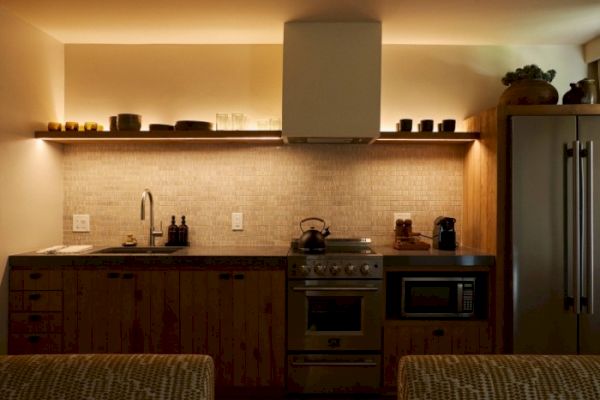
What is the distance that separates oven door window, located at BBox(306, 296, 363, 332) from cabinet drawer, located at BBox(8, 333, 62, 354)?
1.57 m

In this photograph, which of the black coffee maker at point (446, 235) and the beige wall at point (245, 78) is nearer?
the black coffee maker at point (446, 235)

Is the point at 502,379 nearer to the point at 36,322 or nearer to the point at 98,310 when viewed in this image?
the point at 98,310

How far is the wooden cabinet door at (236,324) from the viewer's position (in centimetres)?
296

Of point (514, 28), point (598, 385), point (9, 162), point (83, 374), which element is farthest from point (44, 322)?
point (514, 28)

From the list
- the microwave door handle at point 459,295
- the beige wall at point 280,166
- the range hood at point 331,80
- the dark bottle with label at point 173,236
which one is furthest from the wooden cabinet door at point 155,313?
the microwave door handle at point 459,295

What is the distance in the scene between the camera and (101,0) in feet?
9.21

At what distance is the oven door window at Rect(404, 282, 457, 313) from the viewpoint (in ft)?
9.94

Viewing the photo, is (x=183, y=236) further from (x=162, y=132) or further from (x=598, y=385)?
(x=598, y=385)

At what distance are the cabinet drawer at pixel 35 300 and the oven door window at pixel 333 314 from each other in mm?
1562

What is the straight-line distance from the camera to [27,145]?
10.4 feet

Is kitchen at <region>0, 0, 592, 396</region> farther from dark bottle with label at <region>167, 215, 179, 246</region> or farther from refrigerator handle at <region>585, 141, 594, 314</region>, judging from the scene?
refrigerator handle at <region>585, 141, 594, 314</region>

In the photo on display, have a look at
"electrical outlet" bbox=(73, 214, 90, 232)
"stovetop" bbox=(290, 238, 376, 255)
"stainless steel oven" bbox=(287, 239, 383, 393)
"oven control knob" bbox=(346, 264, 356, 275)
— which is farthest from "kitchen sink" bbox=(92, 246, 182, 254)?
"oven control knob" bbox=(346, 264, 356, 275)

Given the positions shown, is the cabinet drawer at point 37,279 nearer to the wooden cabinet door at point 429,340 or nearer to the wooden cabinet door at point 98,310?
the wooden cabinet door at point 98,310

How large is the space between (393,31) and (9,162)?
2.67 metres
